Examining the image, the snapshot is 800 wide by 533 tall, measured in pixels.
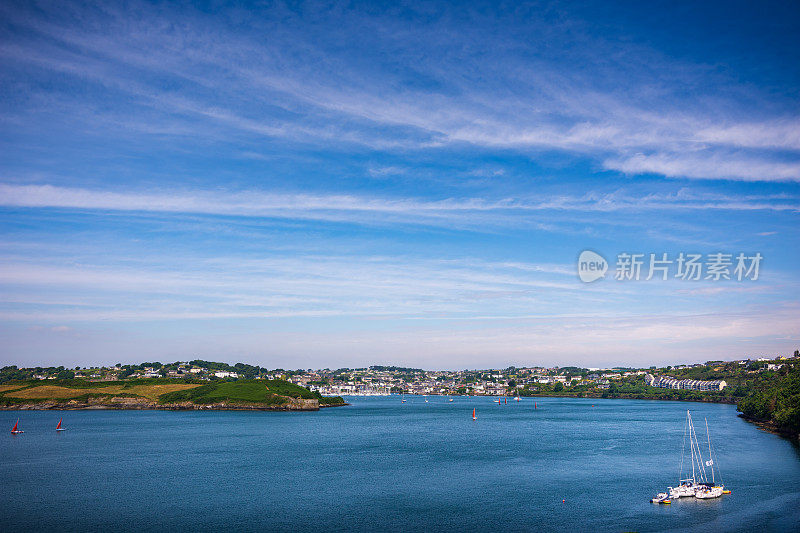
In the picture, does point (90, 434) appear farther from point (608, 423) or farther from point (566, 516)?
point (608, 423)

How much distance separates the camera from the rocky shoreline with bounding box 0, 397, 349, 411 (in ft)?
552

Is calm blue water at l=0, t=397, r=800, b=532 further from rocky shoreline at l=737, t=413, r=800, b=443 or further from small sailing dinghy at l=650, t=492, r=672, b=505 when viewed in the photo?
rocky shoreline at l=737, t=413, r=800, b=443

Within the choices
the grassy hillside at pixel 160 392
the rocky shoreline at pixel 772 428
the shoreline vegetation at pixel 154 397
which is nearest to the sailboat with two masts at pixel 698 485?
the rocky shoreline at pixel 772 428

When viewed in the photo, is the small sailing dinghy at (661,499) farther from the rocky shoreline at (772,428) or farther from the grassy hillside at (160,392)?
the grassy hillside at (160,392)

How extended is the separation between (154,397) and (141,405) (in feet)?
21.6

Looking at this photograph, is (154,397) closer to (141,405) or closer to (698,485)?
(141,405)

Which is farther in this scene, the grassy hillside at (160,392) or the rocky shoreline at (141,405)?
the grassy hillside at (160,392)

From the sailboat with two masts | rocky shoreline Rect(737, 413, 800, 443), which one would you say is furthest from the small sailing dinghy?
rocky shoreline Rect(737, 413, 800, 443)

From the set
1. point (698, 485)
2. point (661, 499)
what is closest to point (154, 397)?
point (661, 499)

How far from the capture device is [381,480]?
62625 mm

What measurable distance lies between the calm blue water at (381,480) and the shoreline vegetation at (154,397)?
2234 inches

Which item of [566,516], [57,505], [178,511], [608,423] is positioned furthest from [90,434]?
[608,423]

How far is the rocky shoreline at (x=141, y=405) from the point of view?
16825 centimetres

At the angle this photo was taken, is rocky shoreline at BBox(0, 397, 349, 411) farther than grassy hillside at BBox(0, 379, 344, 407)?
No
